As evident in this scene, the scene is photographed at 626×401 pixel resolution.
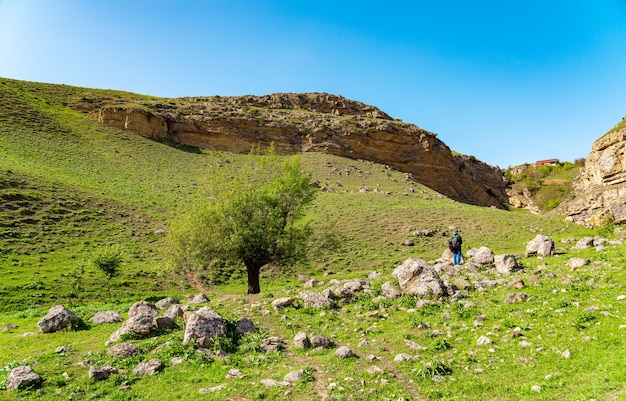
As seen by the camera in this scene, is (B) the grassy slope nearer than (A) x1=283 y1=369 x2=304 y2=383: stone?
Yes

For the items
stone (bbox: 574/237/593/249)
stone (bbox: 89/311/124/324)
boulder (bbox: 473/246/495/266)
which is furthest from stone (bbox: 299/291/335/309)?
stone (bbox: 574/237/593/249)

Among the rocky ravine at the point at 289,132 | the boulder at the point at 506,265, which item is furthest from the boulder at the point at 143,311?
the rocky ravine at the point at 289,132

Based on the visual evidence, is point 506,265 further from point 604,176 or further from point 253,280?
point 604,176

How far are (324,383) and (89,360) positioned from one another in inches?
269

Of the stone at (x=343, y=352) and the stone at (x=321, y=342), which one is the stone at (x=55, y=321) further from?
the stone at (x=343, y=352)

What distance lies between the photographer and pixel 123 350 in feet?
35.5

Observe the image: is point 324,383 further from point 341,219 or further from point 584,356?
point 341,219

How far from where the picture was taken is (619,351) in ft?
24.5

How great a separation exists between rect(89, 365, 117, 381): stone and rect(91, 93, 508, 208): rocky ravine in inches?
2922

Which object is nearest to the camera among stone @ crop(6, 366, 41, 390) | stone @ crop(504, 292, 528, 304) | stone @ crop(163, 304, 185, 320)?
stone @ crop(6, 366, 41, 390)

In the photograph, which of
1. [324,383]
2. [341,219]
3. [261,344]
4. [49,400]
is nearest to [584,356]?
[324,383]

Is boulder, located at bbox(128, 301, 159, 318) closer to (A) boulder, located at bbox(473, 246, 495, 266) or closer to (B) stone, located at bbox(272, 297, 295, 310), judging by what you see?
(B) stone, located at bbox(272, 297, 295, 310)

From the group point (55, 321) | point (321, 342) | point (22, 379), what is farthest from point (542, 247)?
point (55, 321)

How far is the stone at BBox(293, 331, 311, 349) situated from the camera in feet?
35.3
